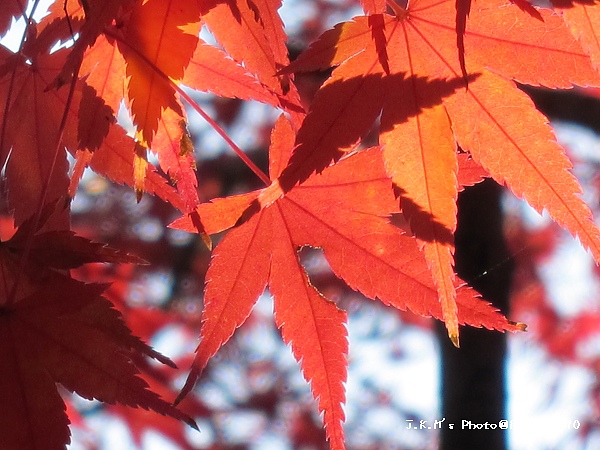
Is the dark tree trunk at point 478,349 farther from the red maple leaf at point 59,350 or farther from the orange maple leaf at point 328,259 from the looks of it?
the red maple leaf at point 59,350

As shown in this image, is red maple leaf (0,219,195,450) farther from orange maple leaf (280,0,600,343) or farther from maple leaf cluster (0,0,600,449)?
orange maple leaf (280,0,600,343)

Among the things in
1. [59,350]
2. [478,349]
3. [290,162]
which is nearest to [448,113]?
[290,162]

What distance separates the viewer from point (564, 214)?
1.49 ft

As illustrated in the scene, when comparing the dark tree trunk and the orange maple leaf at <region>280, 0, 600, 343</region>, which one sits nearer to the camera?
the orange maple leaf at <region>280, 0, 600, 343</region>

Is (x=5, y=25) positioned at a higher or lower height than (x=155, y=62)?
higher

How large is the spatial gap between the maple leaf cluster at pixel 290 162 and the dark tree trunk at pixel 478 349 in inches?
30.6

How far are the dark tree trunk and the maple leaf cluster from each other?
30.6 inches

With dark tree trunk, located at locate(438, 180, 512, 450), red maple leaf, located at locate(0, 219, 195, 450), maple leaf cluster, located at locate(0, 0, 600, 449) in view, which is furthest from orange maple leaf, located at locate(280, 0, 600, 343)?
dark tree trunk, located at locate(438, 180, 512, 450)

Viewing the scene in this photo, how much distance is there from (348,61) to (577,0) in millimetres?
169

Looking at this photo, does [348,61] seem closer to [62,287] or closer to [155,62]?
[155,62]

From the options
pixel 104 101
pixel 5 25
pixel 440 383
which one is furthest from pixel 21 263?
pixel 440 383

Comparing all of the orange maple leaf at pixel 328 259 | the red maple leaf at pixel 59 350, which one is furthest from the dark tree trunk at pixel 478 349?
the red maple leaf at pixel 59 350

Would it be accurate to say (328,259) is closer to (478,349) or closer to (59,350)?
(59,350)

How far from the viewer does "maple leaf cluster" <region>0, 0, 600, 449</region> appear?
47 centimetres
